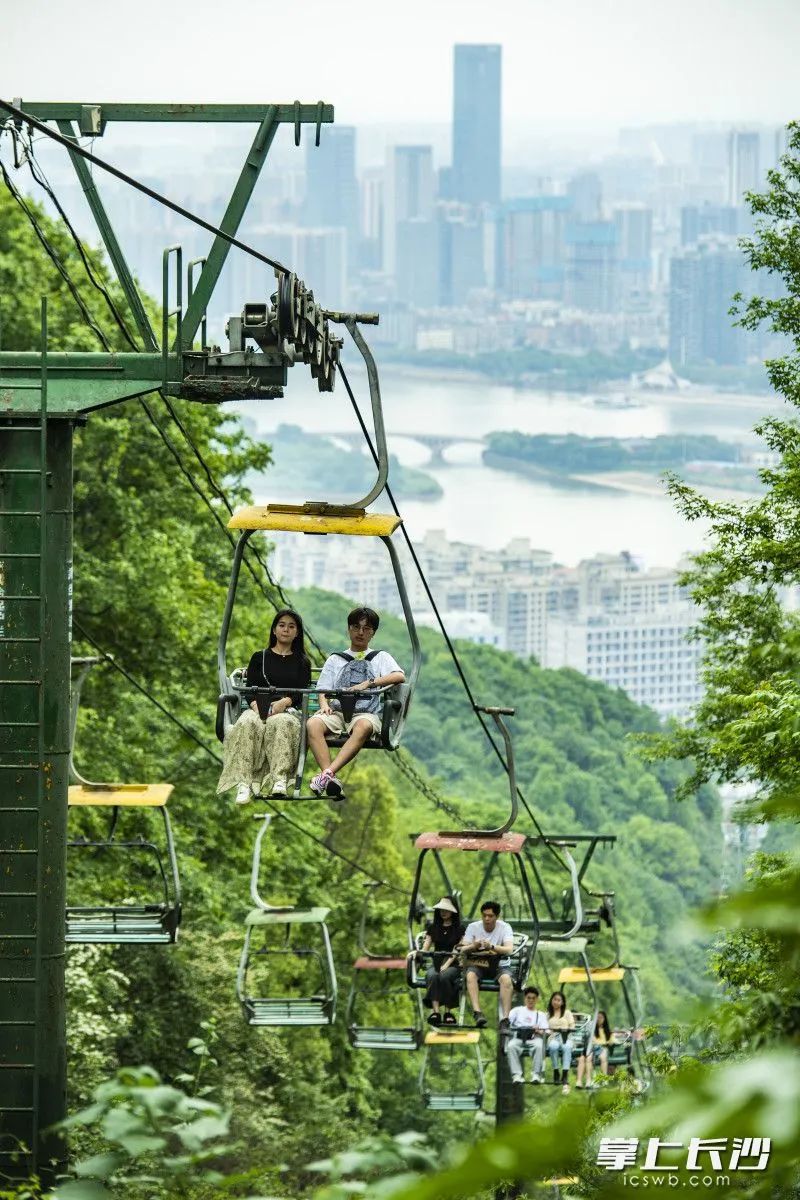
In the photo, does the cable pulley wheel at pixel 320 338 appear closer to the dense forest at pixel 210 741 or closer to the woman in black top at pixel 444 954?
the dense forest at pixel 210 741

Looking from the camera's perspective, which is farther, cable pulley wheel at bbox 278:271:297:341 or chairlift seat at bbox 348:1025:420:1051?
chairlift seat at bbox 348:1025:420:1051

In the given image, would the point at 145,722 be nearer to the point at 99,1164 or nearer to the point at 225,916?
the point at 225,916

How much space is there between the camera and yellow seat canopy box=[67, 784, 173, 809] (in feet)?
50.0

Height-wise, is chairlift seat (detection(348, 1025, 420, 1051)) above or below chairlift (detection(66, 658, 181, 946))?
below

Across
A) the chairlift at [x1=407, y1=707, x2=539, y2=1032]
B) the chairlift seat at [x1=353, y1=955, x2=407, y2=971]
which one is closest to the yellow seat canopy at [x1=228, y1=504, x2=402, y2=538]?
the chairlift at [x1=407, y1=707, x2=539, y2=1032]

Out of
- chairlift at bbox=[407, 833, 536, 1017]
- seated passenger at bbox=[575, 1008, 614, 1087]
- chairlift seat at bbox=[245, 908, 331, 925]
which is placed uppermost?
chairlift at bbox=[407, 833, 536, 1017]

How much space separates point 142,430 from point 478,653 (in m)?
82.8

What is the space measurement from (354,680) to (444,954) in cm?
445

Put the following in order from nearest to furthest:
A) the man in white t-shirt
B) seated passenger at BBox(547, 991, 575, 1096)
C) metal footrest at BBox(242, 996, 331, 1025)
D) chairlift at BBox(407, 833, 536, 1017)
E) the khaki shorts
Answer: the khaki shorts → chairlift at BBox(407, 833, 536, 1017) → metal footrest at BBox(242, 996, 331, 1025) → the man in white t-shirt → seated passenger at BBox(547, 991, 575, 1096)

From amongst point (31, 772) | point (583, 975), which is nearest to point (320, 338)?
point (31, 772)

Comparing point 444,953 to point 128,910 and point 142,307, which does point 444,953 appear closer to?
point 128,910

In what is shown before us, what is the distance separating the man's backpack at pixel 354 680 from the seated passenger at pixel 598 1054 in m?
8.07

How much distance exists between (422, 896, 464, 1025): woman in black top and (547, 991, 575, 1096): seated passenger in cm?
228

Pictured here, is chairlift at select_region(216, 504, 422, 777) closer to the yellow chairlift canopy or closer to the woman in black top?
the woman in black top
